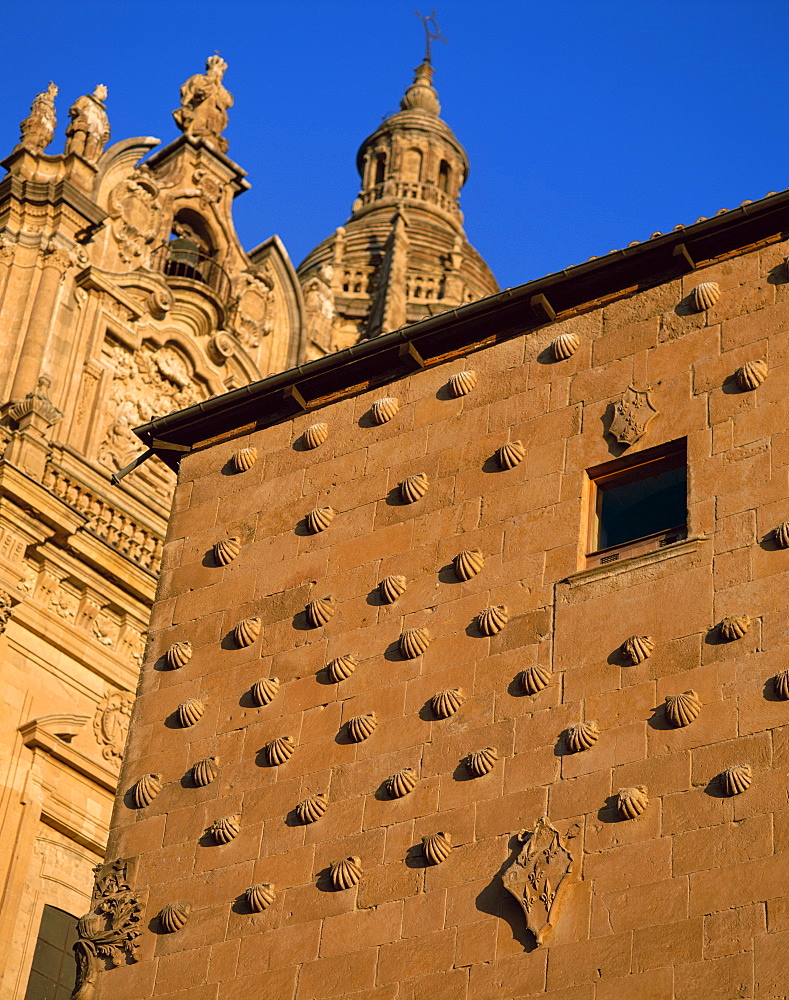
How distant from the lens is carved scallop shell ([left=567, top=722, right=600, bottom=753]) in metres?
13.6

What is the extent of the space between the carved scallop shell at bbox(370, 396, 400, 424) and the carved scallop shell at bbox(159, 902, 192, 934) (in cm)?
456

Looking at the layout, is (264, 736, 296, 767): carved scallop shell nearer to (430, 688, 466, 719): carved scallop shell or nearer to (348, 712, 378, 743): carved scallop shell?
A: (348, 712, 378, 743): carved scallop shell

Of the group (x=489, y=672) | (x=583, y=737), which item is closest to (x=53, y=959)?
(x=489, y=672)

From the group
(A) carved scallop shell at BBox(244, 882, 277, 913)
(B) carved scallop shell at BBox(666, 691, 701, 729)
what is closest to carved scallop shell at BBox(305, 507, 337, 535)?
(A) carved scallop shell at BBox(244, 882, 277, 913)

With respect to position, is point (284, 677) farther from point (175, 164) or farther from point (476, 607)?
point (175, 164)

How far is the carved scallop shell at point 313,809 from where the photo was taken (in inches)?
578

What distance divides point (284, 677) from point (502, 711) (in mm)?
2226

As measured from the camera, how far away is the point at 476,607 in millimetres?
15000

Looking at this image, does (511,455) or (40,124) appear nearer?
(511,455)

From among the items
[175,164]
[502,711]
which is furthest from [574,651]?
[175,164]

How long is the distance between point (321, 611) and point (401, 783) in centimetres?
203

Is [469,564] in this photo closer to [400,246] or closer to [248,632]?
[248,632]

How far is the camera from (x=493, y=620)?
14734 millimetres

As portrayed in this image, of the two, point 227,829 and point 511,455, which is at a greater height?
point 511,455
